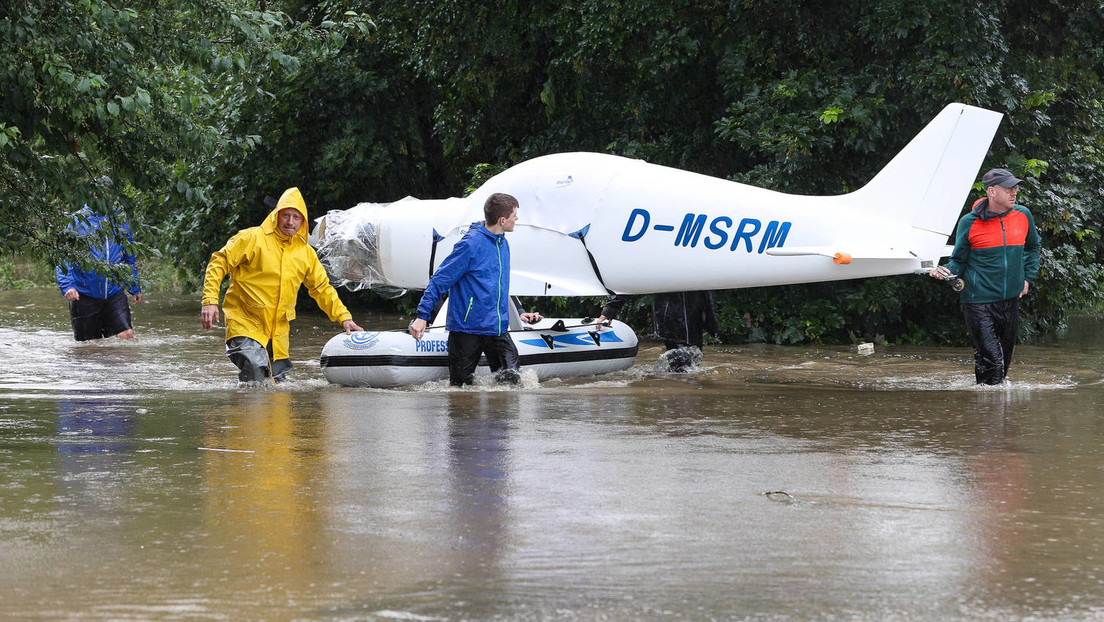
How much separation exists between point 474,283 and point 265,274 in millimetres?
1614

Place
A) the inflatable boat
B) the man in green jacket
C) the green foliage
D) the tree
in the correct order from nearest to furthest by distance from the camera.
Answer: the tree
the man in green jacket
the inflatable boat
the green foliage

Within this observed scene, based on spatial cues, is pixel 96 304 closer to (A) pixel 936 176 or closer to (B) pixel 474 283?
(B) pixel 474 283

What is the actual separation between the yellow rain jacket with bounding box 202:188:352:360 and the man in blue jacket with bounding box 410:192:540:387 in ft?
2.95

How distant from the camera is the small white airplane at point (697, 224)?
1068 centimetres

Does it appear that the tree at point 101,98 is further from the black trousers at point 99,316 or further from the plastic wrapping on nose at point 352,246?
the black trousers at point 99,316

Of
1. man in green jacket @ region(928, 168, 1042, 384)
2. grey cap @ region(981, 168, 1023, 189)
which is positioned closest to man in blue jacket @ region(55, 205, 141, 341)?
man in green jacket @ region(928, 168, 1042, 384)

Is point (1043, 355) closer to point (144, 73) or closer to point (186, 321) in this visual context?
point (144, 73)

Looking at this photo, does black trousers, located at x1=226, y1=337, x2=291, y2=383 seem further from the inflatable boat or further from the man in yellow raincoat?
the inflatable boat

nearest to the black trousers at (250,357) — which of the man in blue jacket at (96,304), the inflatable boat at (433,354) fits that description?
the inflatable boat at (433,354)

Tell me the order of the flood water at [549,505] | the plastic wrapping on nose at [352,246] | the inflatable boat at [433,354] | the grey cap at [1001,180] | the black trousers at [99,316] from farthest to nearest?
the black trousers at [99,316]
the plastic wrapping on nose at [352,246]
the inflatable boat at [433,354]
the grey cap at [1001,180]
the flood water at [549,505]

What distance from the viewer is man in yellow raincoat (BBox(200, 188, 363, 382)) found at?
33.3 feet

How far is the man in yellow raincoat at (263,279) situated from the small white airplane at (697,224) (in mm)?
1898

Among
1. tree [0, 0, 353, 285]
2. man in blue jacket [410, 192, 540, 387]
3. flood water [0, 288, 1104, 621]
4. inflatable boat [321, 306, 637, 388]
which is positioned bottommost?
flood water [0, 288, 1104, 621]

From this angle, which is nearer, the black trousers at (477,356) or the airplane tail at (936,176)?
the black trousers at (477,356)
